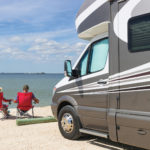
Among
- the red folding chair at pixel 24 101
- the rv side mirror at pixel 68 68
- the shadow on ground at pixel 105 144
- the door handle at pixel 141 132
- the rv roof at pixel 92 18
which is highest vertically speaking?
the rv roof at pixel 92 18

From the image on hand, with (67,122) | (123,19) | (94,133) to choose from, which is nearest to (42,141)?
(67,122)

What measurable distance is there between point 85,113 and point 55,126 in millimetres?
2521

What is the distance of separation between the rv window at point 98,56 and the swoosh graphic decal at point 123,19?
660mm

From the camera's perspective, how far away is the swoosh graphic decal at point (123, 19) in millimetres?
4812

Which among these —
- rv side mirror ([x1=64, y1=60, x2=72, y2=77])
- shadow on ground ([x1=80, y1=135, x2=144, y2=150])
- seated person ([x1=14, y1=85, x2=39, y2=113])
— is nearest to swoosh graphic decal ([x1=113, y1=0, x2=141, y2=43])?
rv side mirror ([x1=64, y1=60, x2=72, y2=77])

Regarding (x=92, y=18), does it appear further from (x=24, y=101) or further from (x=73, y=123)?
(x=24, y=101)

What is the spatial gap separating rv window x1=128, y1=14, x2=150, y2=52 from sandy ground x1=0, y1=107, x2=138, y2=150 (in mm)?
2278

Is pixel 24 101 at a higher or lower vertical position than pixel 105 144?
higher

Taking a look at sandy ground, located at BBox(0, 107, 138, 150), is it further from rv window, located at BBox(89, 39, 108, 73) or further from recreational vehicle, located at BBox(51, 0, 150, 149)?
rv window, located at BBox(89, 39, 108, 73)

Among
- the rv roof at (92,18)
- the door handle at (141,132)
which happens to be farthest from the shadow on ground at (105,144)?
the rv roof at (92,18)

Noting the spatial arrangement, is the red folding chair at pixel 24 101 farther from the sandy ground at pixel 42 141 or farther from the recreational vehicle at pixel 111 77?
the recreational vehicle at pixel 111 77

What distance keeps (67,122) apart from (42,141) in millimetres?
731

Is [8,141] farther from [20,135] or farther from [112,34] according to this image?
[112,34]

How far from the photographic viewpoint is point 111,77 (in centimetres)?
519
